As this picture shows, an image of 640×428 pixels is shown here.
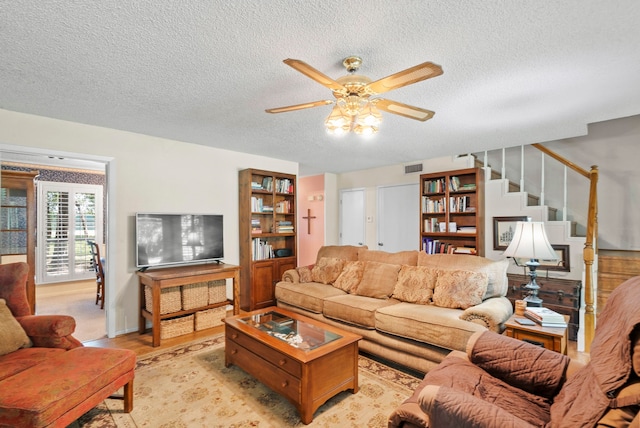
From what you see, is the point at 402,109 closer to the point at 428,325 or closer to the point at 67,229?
the point at 428,325

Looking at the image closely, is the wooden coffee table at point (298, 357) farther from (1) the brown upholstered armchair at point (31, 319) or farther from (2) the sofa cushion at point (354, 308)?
(1) the brown upholstered armchair at point (31, 319)

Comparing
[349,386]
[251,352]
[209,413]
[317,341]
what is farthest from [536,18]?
[209,413]

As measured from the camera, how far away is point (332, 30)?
1.66m

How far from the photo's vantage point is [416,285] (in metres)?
3.16

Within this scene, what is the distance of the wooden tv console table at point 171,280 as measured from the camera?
320 centimetres

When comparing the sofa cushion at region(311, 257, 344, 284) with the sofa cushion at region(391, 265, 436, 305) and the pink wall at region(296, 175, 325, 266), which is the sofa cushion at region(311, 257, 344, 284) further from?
the pink wall at region(296, 175, 325, 266)

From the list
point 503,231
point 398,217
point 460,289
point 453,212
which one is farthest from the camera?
point 398,217

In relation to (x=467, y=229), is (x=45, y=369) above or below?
below

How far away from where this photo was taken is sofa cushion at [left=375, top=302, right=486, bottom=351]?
233 cm

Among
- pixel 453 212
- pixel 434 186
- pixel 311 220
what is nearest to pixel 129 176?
pixel 311 220

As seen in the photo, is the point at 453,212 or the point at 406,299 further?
the point at 453,212

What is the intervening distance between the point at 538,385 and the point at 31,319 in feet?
10.7

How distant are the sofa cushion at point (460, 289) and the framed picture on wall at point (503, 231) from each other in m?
1.77

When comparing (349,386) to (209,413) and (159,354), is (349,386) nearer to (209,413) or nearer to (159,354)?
(209,413)
